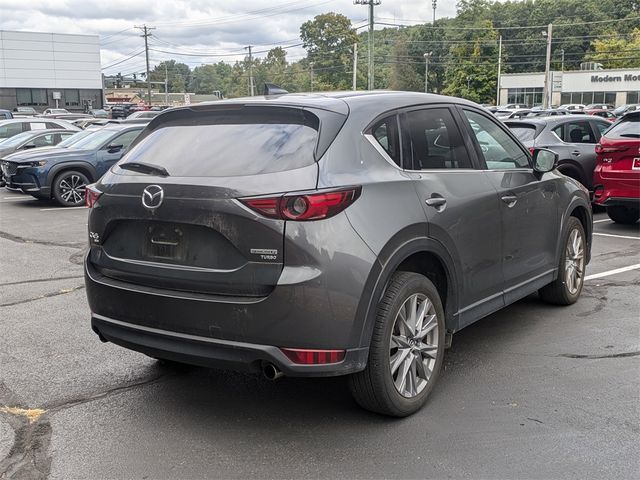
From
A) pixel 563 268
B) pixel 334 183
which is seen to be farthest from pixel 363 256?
pixel 563 268

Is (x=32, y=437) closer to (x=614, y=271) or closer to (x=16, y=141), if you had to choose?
(x=614, y=271)

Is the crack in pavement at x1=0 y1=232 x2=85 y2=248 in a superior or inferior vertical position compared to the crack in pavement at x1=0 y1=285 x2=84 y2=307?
inferior

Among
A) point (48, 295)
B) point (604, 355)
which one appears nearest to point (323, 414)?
point (604, 355)

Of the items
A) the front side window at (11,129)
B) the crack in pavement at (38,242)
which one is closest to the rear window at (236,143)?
the crack in pavement at (38,242)

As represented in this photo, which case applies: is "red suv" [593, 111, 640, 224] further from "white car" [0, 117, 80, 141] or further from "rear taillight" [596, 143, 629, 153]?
"white car" [0, 117, 80, 141]

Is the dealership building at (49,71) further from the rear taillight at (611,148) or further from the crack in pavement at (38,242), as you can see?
the rear taillight at (611,148)

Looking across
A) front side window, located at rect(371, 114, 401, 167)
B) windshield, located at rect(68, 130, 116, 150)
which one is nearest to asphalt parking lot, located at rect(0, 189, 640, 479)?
front side window, located at rect(371, 114, 401, 167)

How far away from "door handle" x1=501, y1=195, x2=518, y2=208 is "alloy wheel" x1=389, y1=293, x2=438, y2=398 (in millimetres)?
1179

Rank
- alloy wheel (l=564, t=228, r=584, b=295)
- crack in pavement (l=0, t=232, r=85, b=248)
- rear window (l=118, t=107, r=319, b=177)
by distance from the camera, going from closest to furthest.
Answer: rear window (l=118, t=107, r=319, b=177)
alloy wheel (l=564, t=228, r=584, b=295)
crack in pavement (l=0, t=232, r=85, b=248)

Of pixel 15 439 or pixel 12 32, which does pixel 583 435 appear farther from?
pixel 12 32

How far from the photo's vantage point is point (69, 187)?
1358cm

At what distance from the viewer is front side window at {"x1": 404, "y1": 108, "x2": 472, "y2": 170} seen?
13.5ft

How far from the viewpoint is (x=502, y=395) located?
13.4ft

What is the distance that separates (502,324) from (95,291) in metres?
3.30
